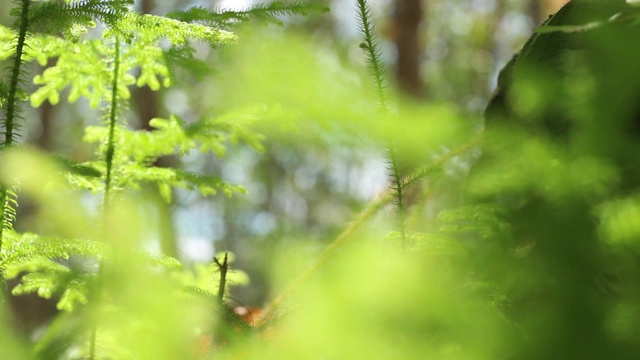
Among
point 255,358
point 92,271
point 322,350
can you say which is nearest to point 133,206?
point 92,271

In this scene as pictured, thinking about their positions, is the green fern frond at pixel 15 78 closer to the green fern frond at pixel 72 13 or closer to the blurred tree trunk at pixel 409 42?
the green fern frond at pixel 72 13

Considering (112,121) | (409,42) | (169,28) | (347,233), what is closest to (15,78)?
(169,28)

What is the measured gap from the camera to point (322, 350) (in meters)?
0.46

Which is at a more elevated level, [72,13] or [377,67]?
[72,13]

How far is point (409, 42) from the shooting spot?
495cm

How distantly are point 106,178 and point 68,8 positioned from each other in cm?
36

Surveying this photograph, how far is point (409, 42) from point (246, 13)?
403 cm

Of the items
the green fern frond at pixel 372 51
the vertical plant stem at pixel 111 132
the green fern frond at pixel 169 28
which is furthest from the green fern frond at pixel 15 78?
the green fern frond at pixel 372 51

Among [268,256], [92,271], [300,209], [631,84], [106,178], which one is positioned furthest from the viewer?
[300,209]

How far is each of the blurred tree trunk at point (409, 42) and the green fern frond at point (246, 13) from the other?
12.7 feet

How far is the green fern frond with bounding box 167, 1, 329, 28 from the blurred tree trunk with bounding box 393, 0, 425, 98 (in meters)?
3.87

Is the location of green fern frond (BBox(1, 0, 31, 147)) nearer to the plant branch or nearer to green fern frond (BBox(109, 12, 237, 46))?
green fern frond (BBox(109, 12, 237, 46))

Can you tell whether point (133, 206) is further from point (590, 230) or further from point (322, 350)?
point (590, 230)

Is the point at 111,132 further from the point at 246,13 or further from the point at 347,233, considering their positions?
the point at 347,233
